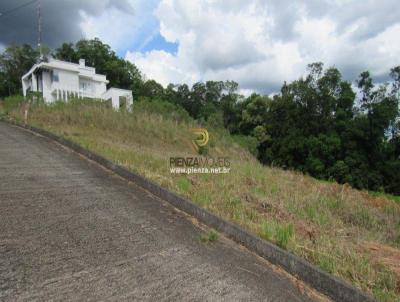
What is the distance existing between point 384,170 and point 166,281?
30550 millimetres

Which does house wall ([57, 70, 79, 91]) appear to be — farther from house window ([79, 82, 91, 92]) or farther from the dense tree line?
the dense tree line

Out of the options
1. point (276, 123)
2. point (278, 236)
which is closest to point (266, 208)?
point (278, 236)

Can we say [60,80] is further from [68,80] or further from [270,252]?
[270,252]

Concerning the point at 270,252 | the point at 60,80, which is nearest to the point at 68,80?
the point at 60,80

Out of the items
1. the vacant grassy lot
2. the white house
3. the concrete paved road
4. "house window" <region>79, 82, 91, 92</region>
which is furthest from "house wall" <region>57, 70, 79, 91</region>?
the concrete paved road

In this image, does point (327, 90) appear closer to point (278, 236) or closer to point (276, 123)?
point (276, 123)

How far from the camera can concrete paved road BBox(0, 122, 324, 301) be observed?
225 centimetres

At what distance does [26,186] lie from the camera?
4414 mm

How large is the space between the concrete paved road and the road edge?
125 millimetres

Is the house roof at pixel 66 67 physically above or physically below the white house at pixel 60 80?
above

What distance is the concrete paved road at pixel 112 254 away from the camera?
225 centimetres

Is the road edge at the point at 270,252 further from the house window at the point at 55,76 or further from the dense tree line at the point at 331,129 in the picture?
the house window at the point at 55,76

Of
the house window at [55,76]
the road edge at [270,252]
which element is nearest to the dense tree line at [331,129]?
the house window at [55,76]

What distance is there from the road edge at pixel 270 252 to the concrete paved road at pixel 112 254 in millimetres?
125
